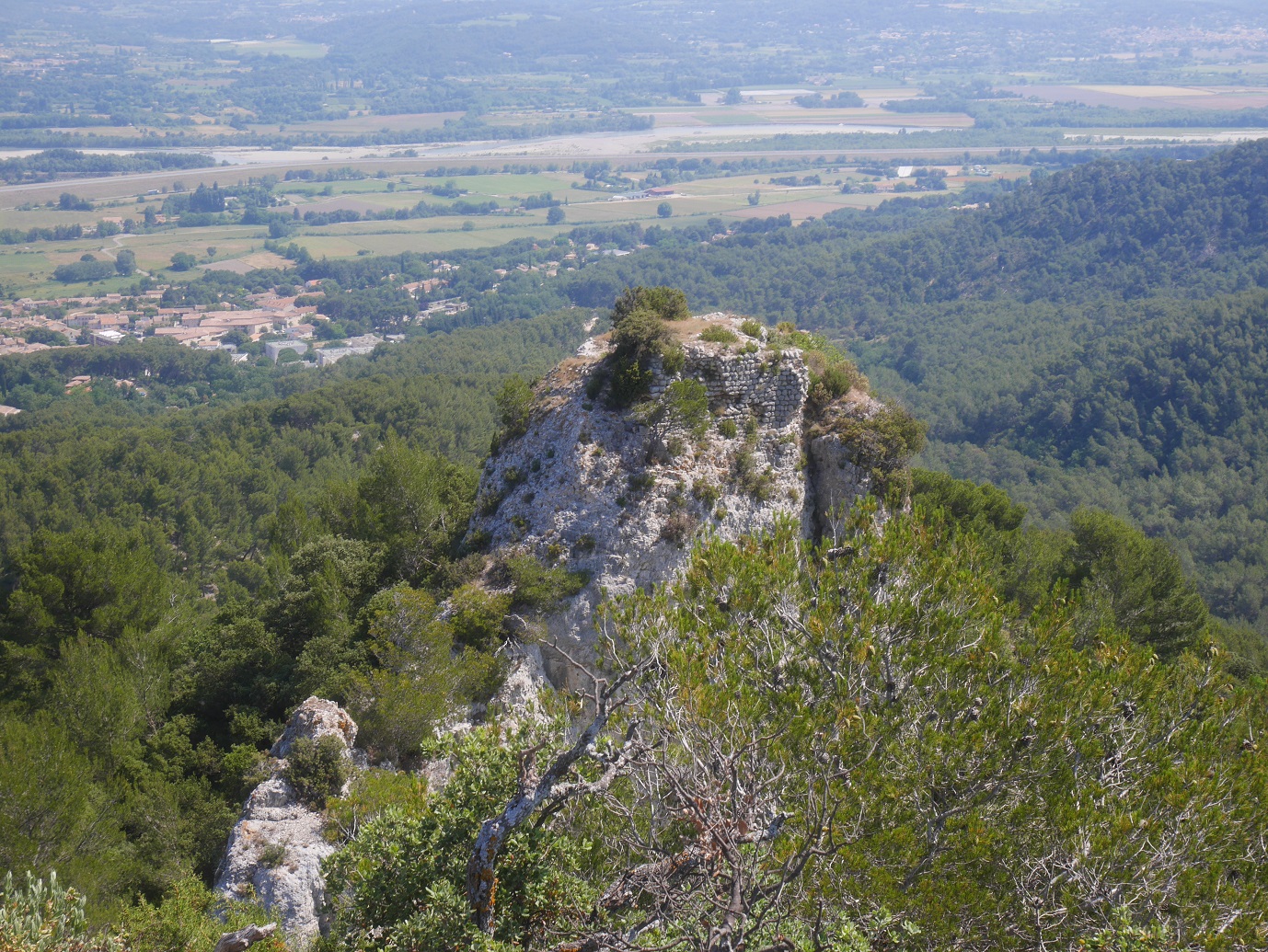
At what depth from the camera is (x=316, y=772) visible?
21.8 m

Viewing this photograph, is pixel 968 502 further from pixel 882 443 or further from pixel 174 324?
pixel 174 324

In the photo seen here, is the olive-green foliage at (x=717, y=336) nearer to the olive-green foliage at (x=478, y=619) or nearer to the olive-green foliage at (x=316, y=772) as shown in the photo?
the olive-green foliage at (x=478, y=619)

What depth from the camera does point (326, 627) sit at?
93.0 feet

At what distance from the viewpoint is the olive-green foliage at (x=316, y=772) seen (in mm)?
21719

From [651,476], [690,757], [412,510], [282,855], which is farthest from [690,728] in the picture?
[412,510]

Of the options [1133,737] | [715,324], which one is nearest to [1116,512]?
[715,324]

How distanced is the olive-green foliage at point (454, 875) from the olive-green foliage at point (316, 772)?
724cm

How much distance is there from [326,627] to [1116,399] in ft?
305

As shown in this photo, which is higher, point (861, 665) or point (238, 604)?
point (861, 665)

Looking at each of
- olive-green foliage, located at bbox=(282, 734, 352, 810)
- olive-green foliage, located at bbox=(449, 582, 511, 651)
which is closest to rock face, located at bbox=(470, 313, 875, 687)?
olive-green foliage, located at bbox=(449, 582, 511, 651)

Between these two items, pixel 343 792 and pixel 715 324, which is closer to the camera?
pixel 343 792

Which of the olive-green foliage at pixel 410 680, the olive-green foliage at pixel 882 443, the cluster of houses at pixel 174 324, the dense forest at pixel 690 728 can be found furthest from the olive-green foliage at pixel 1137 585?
the cluster of houses at pixel 174 324

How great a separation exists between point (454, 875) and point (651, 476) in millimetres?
14945

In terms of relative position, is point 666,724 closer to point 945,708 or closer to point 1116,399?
point 945,708
